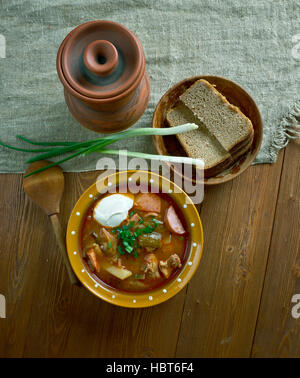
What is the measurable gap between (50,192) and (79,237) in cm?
17

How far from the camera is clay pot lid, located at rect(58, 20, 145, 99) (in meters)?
0.86

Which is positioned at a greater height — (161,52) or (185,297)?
(161,52)

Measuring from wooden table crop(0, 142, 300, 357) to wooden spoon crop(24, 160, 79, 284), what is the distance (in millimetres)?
65

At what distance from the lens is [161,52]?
1243mm

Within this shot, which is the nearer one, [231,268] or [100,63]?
[100,63]

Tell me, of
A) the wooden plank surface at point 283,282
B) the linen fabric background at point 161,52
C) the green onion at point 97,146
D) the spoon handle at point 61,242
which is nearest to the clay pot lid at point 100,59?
the green onion at point 97,146

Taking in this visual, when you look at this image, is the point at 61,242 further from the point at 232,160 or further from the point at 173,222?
the point at 232,160

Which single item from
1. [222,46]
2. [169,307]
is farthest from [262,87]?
[169,307]

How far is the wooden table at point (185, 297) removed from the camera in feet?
4.06

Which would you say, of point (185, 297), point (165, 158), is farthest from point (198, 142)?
point (185, 297)

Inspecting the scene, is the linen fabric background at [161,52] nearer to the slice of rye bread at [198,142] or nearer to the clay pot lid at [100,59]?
the slice of rye bread at [198,142]

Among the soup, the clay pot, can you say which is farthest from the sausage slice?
the clay pot

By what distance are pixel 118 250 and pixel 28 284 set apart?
0.35m

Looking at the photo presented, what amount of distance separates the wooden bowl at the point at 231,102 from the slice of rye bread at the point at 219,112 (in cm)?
3
